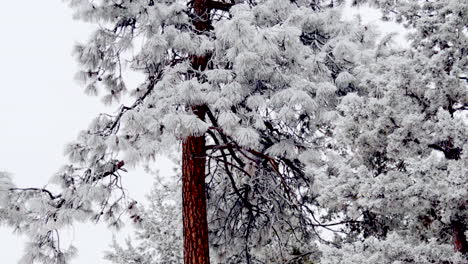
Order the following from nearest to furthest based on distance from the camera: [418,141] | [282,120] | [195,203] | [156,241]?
[418,141]
[282,120]
[195,203]
[156,241]

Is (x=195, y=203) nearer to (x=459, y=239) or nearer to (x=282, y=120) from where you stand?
(x=282, y=120)

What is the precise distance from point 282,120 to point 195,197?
1.46 m

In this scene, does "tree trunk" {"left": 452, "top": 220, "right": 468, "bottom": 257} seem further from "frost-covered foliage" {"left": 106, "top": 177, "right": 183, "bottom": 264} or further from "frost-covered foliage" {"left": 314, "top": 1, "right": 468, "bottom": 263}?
"frost-covered foliage" {"left": 106, "top": 177, "right": 183, "bottom": 264}

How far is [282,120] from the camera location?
7.00 meters

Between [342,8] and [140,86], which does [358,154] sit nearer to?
[342,8]

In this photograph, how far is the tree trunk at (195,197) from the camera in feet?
23.4

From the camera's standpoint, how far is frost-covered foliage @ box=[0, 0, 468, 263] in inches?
209

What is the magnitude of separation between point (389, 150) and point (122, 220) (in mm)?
3979

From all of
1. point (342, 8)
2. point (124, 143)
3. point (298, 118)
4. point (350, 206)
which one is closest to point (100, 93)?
point (124, 143)

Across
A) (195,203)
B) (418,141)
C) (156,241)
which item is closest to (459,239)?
(418,141)

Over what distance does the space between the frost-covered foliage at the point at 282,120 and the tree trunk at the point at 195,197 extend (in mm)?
238

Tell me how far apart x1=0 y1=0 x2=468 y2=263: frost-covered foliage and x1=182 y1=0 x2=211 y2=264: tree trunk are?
24cm

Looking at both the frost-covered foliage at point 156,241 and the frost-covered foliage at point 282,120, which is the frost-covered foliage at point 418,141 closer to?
the frost-covered foliage at point 282,120

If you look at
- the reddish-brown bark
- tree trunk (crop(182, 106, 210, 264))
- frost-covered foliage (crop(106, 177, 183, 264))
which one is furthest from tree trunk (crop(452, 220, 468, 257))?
frost-covered foliage (crop(106, 177, 183, 264))
